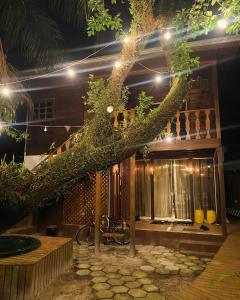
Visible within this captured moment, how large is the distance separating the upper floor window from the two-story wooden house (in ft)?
0.20

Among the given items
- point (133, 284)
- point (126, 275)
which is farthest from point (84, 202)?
point (133, 284)

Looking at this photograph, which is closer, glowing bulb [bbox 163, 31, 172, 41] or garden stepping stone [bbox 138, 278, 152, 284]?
glowing bulb [bbox 163, 31, 172, 41]

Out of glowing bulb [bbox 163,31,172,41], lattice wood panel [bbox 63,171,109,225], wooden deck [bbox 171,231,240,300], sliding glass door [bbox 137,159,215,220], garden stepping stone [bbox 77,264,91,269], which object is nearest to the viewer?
wooden deck [bbox 171,231,240,300]

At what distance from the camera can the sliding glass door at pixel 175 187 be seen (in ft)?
35.7

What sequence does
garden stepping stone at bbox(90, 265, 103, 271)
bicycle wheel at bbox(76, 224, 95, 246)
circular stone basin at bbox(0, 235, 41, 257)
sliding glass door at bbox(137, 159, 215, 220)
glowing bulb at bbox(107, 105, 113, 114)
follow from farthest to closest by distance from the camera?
1. sliding glass door at bbox(137, 159, 215, 220)
2. bicycle wheel at bbox(76, 224, 95, 246)
3. garden stepping stone at bbox(90, 265, 103, 271)
4. circular stone basin at bbox(0, 235, 41, 257)
5. glowing bulb at bbox(107, 105, 113, 114)

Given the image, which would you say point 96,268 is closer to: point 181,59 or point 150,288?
point 150,288

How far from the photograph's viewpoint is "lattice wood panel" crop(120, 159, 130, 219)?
11125 mm

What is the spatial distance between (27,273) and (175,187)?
7778 mm

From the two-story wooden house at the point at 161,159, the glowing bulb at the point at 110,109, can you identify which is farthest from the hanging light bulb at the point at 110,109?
the two-story wooden house at the point at 161,159

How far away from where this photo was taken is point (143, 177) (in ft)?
38.5

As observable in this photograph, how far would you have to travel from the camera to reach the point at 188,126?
29.3 ft

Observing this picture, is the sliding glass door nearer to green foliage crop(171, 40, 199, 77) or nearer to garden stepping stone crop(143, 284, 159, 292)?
garden stepping stone crop(143, 284, 159, 292)

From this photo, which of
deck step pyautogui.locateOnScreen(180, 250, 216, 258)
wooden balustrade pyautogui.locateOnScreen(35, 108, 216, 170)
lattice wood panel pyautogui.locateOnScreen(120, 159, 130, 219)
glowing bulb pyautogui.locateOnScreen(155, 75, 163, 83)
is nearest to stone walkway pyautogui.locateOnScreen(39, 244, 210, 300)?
deck step pyautogui.locateOnScreen(180, 250, 216, 258)

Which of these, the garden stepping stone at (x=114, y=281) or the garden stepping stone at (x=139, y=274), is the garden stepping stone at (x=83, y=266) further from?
the garden stepping stone at (x=139, y=274)
